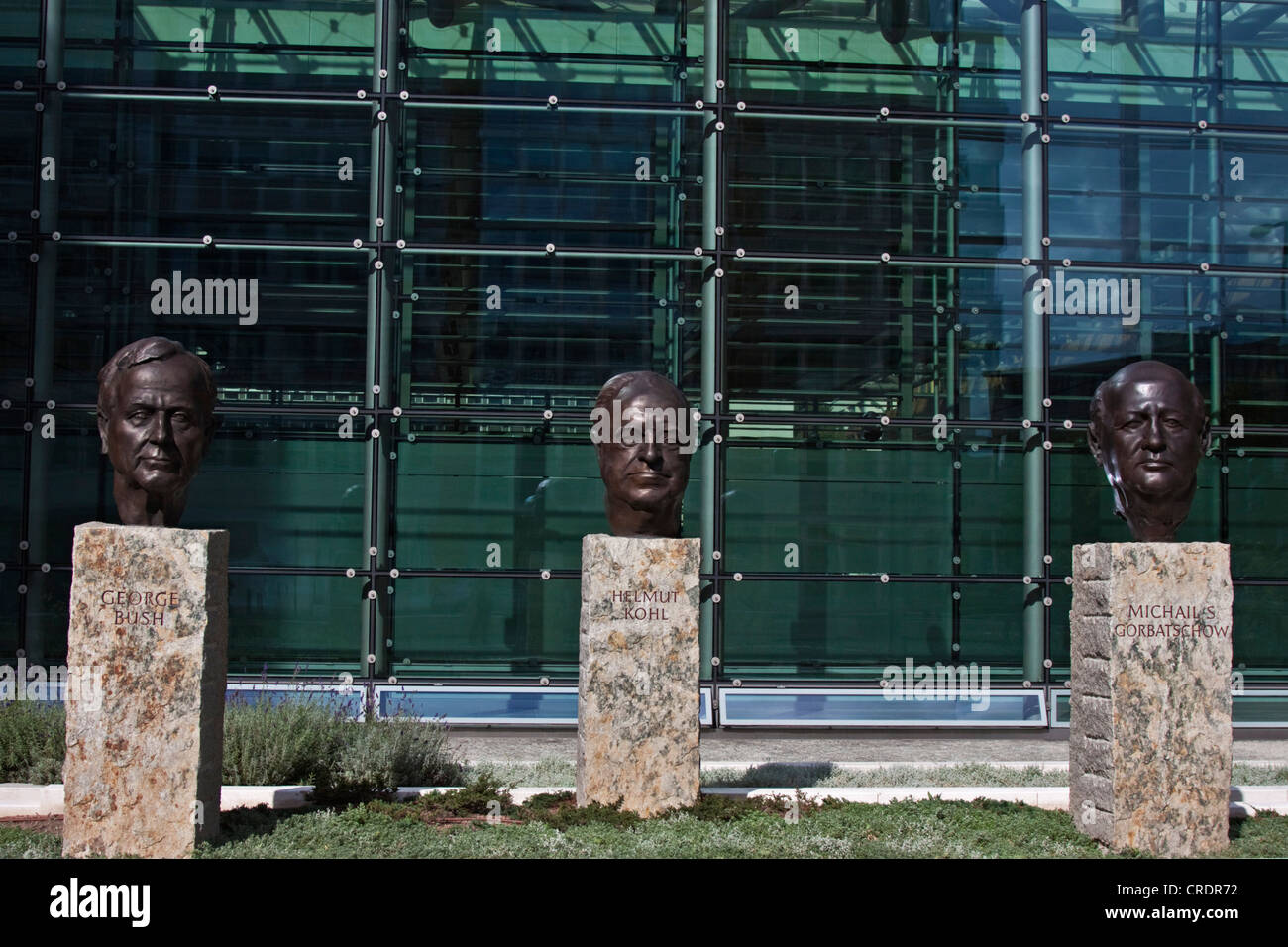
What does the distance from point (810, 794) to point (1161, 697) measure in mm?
2201

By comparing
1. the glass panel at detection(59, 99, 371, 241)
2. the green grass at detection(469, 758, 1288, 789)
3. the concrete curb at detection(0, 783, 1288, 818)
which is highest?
the glass panel at detection(59, 99, 371, 241)

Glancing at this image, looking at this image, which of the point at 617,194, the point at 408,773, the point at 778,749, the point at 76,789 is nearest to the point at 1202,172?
the point at 617,194

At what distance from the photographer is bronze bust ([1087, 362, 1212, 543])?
23.6 feet

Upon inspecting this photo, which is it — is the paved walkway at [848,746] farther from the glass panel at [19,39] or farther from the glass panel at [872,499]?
the glass panel at [19,39]

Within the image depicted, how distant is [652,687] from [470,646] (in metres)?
4.87


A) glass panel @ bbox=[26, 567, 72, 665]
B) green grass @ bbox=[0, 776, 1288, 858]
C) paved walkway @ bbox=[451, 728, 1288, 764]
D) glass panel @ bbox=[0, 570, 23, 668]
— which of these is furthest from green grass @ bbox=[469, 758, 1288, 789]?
glass panel @ bbox=[0, 570, 23, 668]

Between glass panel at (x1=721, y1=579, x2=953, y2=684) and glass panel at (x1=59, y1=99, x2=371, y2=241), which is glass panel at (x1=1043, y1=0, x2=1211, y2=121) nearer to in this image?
glass panel at (x1=721, y1=579, x2=953, y2=684)

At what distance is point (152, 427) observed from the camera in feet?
21.7

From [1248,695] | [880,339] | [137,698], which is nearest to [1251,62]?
[880,339]

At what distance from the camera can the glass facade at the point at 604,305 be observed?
11992 millimetres

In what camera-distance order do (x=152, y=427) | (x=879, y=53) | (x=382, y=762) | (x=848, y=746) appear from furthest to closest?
1. (x=879, y=53)
2. (x=848, y=746)
3. (x=382, y=762)
4. (x=152, y=427)

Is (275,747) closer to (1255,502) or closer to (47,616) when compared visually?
(47,616)

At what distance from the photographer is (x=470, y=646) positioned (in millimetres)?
12070

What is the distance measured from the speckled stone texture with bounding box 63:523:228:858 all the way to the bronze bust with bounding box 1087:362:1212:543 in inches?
195
